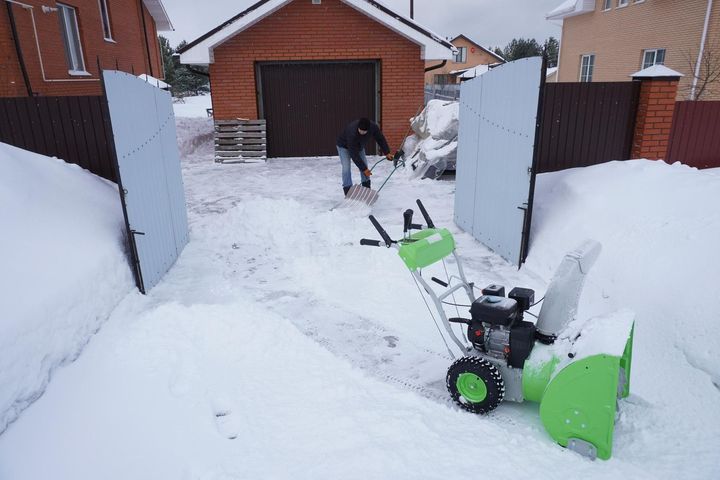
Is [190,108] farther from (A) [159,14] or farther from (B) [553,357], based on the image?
(B) [553,357]

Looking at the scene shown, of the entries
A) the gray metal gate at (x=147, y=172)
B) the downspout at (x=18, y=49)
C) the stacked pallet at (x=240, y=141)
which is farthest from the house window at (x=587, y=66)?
the downspout at (x=18, y=49)

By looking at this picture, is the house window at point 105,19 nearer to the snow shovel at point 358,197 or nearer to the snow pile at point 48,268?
the snow shovel at point 358,197

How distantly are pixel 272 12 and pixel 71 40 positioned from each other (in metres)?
5.33

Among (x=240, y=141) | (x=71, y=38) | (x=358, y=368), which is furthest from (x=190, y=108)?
(x=358, y=368)

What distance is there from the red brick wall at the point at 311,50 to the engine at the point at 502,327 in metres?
9.74

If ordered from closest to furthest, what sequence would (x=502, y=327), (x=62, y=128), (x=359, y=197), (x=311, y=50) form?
(x=502, y=327) < (x=62, y=128) < (x=359, y=197) < (x=311, y=50)

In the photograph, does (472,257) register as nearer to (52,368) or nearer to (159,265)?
(159,265)

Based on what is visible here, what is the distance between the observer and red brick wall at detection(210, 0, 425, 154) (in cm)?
1129

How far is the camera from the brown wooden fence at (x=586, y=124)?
593 cm

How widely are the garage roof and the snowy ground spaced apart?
6662 millimetres

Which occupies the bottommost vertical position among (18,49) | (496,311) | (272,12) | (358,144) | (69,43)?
(496,311)

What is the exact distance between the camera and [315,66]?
11781mm

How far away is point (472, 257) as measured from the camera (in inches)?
225

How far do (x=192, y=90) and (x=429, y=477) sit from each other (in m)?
46.5
